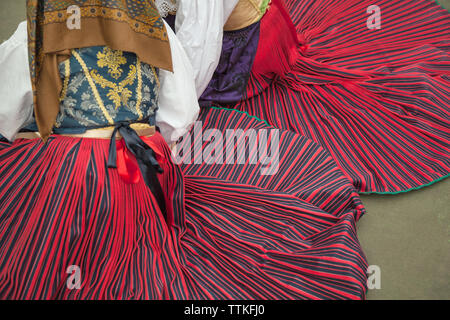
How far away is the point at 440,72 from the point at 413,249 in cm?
94

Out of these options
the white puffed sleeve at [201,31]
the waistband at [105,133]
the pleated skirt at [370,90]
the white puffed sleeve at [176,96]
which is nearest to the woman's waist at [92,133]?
the waistband at [105,133]

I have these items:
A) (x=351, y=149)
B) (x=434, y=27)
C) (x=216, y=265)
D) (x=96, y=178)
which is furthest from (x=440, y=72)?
(x=96, y=178)

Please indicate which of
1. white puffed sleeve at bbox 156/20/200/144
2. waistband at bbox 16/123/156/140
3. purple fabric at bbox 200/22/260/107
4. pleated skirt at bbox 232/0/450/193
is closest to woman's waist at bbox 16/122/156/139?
waistband at bbox 16/123/156/140

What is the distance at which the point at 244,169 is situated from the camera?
1697 mm

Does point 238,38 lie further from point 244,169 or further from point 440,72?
point 440,72

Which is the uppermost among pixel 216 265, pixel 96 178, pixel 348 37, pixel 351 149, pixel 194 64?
pixel 348 37

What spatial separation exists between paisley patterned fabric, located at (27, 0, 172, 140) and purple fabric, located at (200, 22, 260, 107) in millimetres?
814

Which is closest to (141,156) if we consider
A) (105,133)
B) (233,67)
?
(105,133)

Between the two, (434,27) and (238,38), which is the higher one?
(434,27)

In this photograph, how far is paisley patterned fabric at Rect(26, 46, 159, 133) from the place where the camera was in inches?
46.3

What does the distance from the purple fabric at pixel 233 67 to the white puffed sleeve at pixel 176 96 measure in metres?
0.58

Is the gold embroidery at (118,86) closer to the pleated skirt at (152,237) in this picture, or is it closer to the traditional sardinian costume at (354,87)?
the pleated skirt at (152,237)

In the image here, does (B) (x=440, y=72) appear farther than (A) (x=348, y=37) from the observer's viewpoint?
No

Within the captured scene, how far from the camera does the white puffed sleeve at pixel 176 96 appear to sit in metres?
1.36
